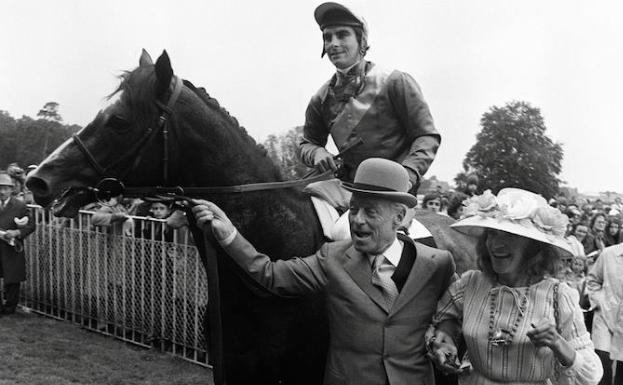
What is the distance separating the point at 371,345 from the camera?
2693 millimetres

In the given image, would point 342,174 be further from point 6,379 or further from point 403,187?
point 6,379

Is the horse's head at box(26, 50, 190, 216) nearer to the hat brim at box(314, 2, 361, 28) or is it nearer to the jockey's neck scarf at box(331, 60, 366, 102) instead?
the hat brim at box(314, 2, 361, 28)

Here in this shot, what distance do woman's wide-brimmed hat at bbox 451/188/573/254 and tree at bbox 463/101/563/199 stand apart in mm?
41302

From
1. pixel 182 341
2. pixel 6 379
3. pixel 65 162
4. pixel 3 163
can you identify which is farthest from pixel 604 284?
pixel 3 163

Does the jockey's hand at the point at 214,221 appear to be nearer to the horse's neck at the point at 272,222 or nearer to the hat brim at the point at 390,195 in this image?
the horse's neck at the point at 272,222

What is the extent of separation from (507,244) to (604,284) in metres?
3.91

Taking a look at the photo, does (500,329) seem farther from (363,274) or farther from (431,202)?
(431,202)

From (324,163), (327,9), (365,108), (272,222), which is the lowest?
(272,222)

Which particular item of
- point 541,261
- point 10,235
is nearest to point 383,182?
point 541,261

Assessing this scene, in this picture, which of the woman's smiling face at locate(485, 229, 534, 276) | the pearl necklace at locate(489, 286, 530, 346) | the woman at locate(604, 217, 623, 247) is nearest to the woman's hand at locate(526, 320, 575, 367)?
the pearl necklace at locate(489, 286, 530, 346)

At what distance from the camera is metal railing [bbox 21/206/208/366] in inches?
277

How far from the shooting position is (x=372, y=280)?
2.74 metres

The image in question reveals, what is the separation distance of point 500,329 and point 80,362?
18.7 feet

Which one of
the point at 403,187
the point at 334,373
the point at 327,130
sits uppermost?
the point at 327,130
